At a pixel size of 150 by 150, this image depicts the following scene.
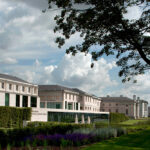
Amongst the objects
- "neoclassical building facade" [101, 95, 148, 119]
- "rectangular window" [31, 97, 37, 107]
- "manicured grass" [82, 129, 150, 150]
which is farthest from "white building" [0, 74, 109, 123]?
"neoclassical building facade" [101, 95, 148, 119]

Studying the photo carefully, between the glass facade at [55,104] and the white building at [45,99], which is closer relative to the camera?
the white building at [45,99]

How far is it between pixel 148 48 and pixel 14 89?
48.7 m

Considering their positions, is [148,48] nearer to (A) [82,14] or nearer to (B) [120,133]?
(A) [82,14]

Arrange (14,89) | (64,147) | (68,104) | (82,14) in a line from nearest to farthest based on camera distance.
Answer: (64,147), (82,14), (14,89), (68,104)

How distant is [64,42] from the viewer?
14367mm

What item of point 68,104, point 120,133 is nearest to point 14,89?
point 68,104

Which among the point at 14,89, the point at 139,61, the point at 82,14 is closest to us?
the point at 82,14

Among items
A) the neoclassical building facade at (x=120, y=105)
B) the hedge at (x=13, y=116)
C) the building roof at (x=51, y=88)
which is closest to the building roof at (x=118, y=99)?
the neoclassical building facade at (x=120, y=105)

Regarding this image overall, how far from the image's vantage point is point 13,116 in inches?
1647

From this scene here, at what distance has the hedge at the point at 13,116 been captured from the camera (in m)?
40.2

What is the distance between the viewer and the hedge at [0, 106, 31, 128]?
40.2 meters

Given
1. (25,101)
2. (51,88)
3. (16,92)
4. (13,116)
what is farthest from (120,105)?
(13,116)

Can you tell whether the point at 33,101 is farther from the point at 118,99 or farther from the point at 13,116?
the point at 118,99

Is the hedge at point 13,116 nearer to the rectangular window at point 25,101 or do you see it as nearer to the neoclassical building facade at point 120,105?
the rectangular window at point 25,101
